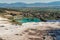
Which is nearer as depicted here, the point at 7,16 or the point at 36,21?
the point at 7,16

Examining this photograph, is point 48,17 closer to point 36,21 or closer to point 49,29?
point 36,21

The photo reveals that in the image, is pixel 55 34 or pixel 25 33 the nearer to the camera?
pixel 25 33

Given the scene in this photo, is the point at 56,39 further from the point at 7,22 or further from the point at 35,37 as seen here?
the point at 7,22

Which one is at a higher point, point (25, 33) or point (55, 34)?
point (25, 33)

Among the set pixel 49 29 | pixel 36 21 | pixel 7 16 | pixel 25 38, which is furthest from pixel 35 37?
pixel 36 21

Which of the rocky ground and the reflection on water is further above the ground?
the rocky ground

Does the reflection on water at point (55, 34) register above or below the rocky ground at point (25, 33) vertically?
below

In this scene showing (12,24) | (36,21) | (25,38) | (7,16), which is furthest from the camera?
(36,21)

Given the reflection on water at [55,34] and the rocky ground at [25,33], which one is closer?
the rocky ground at [25,33]

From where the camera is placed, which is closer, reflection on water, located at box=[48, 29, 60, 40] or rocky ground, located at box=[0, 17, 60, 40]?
Result: rocky ground, located at box=[0, 17, 60, 40]

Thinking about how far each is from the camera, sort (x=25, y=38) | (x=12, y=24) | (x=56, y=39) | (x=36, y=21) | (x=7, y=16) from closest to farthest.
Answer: (x=25, y=38), (x=56, y=39), (x=12, y=24), (x=7, y=16), (x=36, y=21)
